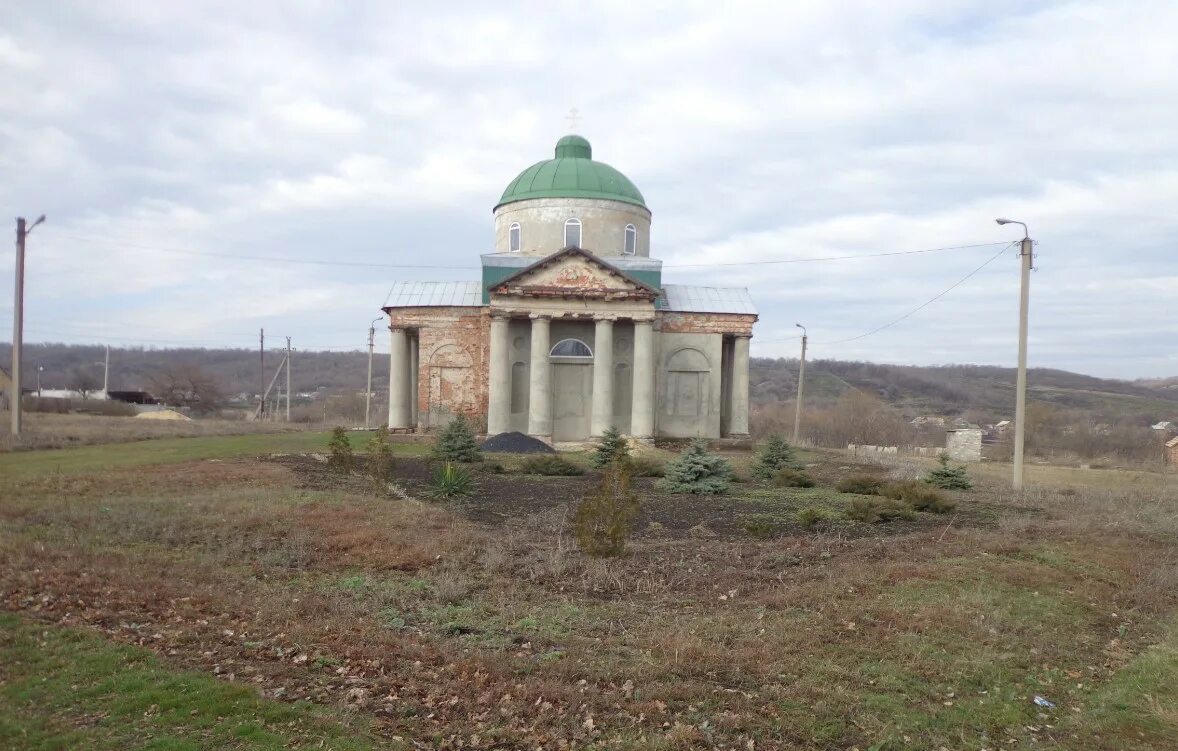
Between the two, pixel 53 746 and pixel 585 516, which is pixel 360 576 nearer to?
pixel 585 516

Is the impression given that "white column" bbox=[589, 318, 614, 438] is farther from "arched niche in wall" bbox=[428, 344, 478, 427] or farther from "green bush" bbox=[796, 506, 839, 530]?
"green bush" bbox=[796, 506, 839, 530]

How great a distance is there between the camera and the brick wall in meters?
39.1

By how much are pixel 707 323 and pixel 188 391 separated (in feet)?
223

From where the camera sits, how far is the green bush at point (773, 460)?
25266 mm

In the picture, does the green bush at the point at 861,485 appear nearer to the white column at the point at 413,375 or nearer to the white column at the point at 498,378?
the white column at the point at 498,378

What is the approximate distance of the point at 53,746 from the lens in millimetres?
5801

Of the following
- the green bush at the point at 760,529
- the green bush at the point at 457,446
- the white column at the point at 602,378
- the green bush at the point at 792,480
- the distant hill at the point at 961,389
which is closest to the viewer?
the green bush at the point at 760,529

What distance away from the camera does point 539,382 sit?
35.5 m

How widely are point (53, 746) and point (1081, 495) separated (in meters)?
23.4

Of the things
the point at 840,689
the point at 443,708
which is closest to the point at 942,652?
the point at 840,689

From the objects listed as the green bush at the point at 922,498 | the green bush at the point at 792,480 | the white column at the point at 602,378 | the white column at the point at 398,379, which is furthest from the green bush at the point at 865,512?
the white column at the point at 398,379

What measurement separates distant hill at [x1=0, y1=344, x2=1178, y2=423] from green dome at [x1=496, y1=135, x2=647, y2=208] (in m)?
58.5

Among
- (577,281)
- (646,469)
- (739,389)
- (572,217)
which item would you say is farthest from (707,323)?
(646,469)

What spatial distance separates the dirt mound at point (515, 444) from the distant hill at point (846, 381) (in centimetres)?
6529
